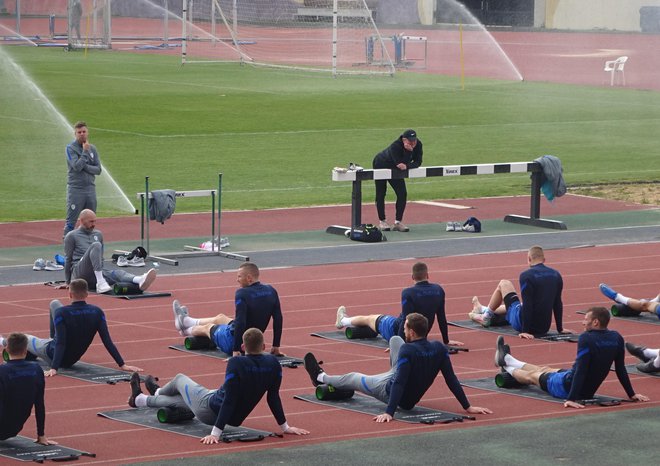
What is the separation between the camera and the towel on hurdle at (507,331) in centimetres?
1820

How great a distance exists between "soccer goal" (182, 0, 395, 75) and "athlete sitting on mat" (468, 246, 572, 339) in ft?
149

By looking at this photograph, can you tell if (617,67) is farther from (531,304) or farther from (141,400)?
(141,400)

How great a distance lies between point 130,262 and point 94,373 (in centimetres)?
699

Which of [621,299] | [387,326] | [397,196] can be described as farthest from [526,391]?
[397,196]

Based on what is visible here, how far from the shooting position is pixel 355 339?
1812cm

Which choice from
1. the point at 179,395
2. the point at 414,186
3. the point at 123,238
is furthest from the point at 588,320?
the point at 414,186

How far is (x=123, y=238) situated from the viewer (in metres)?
26.0

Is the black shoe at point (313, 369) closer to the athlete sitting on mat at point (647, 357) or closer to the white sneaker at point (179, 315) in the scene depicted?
the white sneaker at point (179, 315)

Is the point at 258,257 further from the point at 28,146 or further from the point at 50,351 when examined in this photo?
the point at 28,146

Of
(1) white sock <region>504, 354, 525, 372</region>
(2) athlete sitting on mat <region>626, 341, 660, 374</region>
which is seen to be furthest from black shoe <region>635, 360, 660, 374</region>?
(1) white sock <region>504, 354, 525, 372</region>

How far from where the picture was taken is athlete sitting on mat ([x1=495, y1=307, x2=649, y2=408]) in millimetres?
14492

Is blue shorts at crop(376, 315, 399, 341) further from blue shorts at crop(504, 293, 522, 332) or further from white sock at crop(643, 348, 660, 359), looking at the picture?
white sock at crop(643, 348, 660, 359)

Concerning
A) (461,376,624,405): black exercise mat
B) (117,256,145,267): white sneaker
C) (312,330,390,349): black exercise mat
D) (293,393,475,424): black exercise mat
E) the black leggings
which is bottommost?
(293,393,475,424): black exercise mat


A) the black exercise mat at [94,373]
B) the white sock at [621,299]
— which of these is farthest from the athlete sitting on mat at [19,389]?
the white sock at [621,299]
